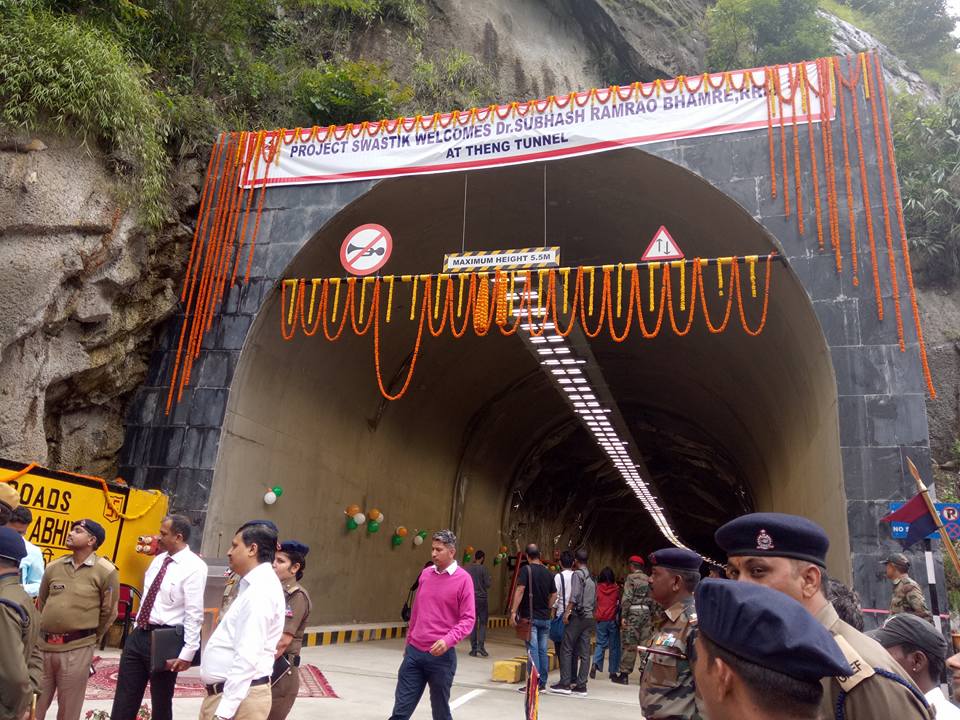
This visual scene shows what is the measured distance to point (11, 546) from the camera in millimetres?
3352

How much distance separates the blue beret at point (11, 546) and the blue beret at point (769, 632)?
3103mm

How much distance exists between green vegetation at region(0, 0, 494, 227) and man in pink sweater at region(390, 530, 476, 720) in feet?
22.5

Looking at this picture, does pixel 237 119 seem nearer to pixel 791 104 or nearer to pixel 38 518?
pixel 38 518

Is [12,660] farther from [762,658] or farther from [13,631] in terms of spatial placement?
[762,658]

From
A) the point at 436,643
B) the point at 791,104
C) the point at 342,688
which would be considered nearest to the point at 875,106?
the point at 791,104

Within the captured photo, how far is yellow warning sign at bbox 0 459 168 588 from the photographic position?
7797mm

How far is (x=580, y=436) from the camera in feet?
76.7

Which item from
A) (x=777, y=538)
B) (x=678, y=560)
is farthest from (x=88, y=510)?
(x=777, y=538)

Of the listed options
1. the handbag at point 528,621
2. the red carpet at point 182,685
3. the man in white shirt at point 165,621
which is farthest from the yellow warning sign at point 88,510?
the handbag at point 528,621

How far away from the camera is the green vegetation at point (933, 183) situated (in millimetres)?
11852

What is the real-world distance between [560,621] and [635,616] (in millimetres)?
929

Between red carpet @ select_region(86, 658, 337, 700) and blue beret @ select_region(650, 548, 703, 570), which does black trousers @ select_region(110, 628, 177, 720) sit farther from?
blue beret @ select_region(650, 548, 703, 570)

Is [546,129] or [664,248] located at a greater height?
[546,129]

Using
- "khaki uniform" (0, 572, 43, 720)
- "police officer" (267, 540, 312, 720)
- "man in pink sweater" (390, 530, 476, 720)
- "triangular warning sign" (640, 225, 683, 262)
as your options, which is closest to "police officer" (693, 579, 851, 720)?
"khaki uniform" (0, 572, 43, 720)
